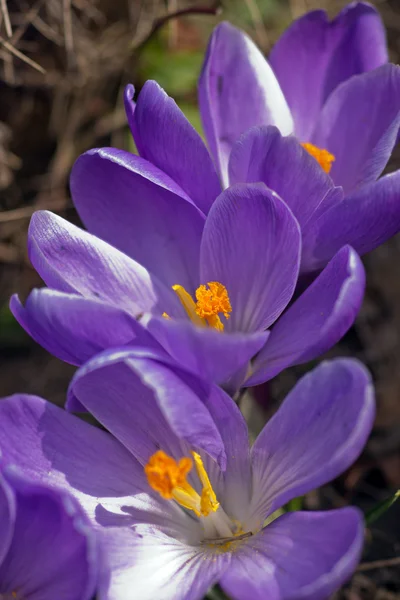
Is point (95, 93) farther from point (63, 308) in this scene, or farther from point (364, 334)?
point (63, 308)

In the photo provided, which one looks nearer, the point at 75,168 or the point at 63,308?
the point at 63,308

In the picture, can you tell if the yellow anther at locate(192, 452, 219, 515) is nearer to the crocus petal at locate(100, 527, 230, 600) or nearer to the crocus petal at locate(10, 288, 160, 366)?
the crocus petal at locate(100, 527, 230, 600)

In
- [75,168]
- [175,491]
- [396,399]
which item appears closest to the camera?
[175,491]

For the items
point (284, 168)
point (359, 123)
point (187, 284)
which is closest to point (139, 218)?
point (187, 284)

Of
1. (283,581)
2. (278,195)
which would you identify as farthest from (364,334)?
(283,581)

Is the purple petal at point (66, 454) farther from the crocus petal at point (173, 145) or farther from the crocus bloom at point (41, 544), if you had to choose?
the crocus petal at point (173, 145)

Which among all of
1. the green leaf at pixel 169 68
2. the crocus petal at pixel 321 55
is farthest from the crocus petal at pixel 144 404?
the green leaf at pixel 169 68

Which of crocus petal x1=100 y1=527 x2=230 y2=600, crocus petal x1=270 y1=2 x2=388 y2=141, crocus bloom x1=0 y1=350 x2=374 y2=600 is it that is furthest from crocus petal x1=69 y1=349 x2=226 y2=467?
crocus petal x1=270 y1=2 x2=388 y2=141
